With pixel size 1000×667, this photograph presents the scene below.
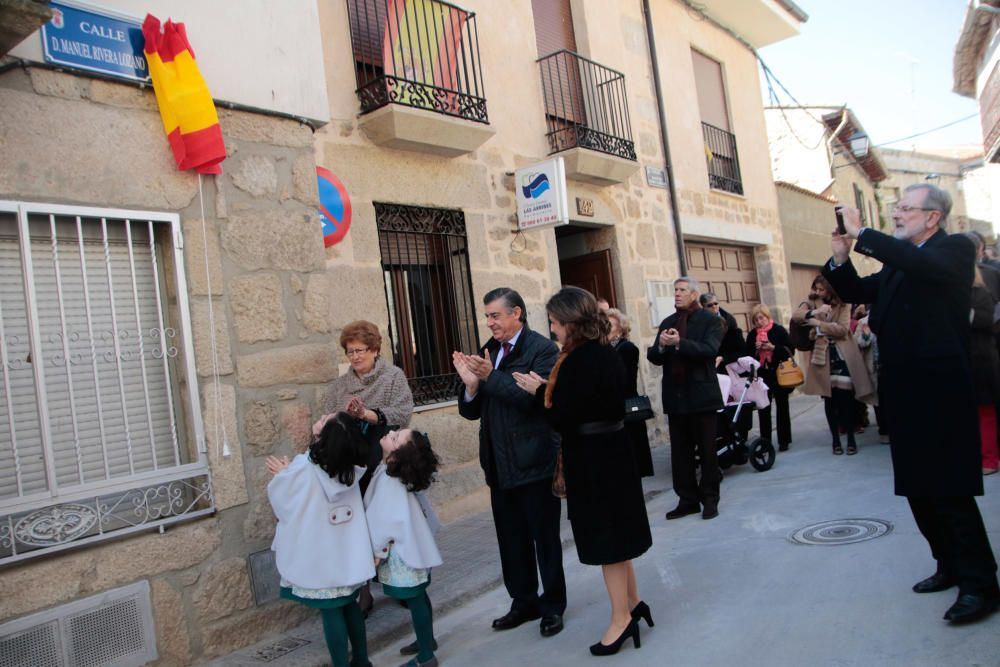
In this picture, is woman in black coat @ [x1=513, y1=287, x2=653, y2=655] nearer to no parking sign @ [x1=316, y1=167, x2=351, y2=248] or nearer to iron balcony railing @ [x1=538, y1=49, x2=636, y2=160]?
no parking sign @ [x1=316, y1=167, x2=351, y2=248]

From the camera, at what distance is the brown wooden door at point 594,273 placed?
1002 centimetres

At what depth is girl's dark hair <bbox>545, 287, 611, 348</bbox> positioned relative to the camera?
3.74 meters

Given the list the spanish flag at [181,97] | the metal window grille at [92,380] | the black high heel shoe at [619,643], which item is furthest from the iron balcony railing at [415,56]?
the black high heel shoe at [619,643]

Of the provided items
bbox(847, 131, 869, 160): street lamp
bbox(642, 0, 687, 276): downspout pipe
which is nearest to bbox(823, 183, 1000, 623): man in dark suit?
bbox(642, 0, 687, 276): downspout pipe

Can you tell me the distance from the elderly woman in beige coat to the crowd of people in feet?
13.0

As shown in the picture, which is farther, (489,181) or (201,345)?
(489,181)

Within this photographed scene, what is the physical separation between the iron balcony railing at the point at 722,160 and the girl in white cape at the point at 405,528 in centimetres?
987

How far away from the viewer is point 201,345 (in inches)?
173

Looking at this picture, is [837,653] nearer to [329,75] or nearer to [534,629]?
[534,629]

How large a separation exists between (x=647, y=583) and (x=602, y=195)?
6.03 metres

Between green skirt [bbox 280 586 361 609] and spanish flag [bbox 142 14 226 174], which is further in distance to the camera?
spanish flag [bbox 142 14 226 174]

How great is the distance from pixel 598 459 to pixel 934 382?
4.81ft

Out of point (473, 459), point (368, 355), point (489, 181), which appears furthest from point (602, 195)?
point (368, 355)

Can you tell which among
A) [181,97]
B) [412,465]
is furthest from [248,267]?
[412,465]
